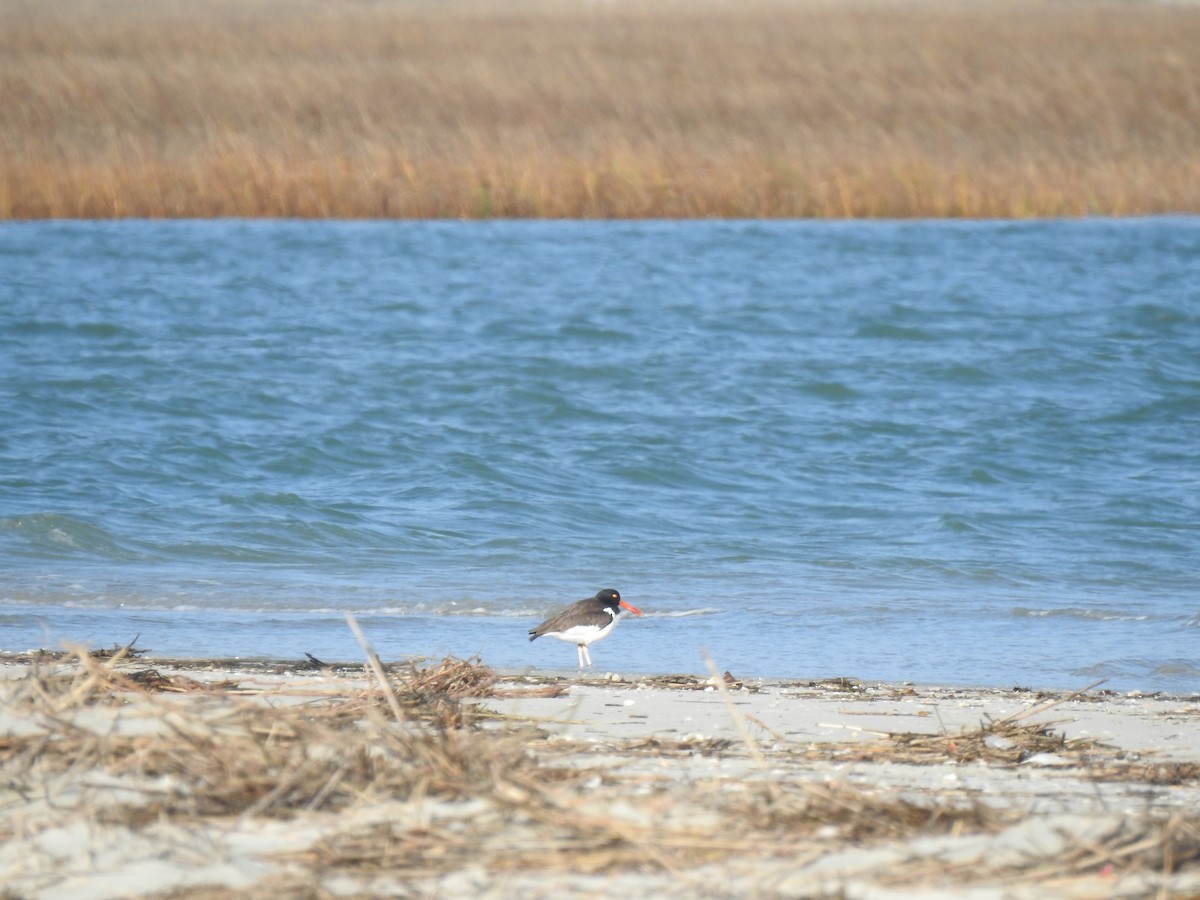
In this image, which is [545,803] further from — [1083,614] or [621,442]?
[621,442]

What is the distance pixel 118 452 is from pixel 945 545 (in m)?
5.26

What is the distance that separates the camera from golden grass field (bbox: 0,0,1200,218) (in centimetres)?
1662

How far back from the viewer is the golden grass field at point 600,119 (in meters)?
16.6

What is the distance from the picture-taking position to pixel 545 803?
116 inches

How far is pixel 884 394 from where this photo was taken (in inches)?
440

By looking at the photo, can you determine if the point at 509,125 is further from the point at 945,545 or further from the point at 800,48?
the point at 945,545

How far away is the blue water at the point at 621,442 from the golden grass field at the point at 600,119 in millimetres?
466

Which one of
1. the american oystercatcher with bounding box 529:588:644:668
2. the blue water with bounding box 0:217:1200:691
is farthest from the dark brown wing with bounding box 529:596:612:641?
the blue water with bounding box 0:217:1200:691

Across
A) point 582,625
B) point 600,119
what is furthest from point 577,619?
point 600,119

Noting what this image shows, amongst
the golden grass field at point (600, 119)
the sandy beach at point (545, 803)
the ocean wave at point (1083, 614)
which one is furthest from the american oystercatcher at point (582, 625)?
the golden grass field at point (600, 119)

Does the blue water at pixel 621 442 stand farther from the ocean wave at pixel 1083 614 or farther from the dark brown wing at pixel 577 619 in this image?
the dark brown wing at pixel 577 619

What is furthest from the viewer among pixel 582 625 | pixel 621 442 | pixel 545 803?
pixel 621 442

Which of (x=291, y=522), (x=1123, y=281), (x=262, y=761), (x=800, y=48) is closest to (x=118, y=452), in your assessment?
(x=291, y=522)

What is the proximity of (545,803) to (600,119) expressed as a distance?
17.3m
